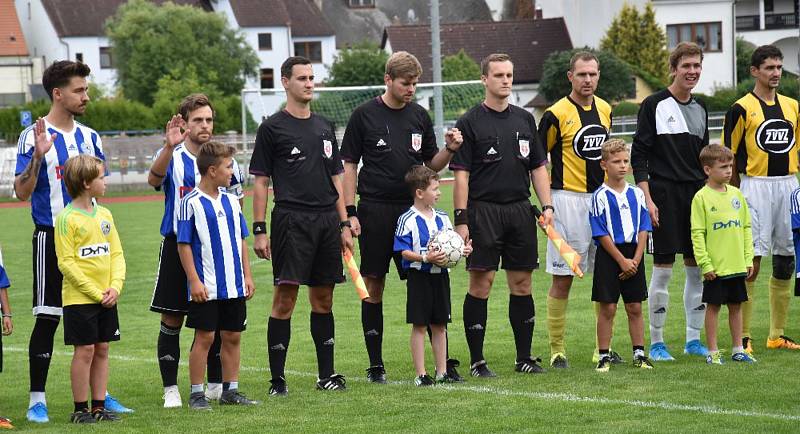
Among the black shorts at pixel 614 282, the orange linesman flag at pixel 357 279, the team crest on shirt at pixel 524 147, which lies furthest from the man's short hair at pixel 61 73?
the black shorts at pixel 614 282

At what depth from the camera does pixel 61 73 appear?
782 centimetres

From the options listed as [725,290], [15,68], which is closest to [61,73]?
[725,290]

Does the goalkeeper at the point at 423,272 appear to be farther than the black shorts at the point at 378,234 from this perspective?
No

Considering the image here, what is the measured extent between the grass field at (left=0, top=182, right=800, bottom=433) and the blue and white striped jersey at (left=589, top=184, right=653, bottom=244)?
97cm

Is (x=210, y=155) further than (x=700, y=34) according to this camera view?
No

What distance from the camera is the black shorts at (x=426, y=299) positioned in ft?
27.8

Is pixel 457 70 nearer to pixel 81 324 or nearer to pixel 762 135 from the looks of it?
pixel 762 135

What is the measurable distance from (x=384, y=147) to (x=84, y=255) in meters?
2.31

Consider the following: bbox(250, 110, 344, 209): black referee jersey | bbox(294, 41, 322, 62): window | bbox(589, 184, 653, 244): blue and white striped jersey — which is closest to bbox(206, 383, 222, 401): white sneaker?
bbox(250, 110, 344, 209): black referee jersey

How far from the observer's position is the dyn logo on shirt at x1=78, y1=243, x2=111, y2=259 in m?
7.47

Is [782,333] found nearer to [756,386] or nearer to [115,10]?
[756,386]

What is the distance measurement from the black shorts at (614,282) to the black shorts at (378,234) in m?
1.44

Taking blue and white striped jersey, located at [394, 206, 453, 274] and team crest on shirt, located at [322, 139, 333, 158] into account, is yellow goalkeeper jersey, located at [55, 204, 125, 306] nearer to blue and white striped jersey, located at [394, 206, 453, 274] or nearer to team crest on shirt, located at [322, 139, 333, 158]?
team crest on shirt, located at [322, 139, 333, 158]

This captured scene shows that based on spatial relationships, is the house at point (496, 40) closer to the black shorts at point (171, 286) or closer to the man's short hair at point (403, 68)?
the man's short hair at point (403, 68)
